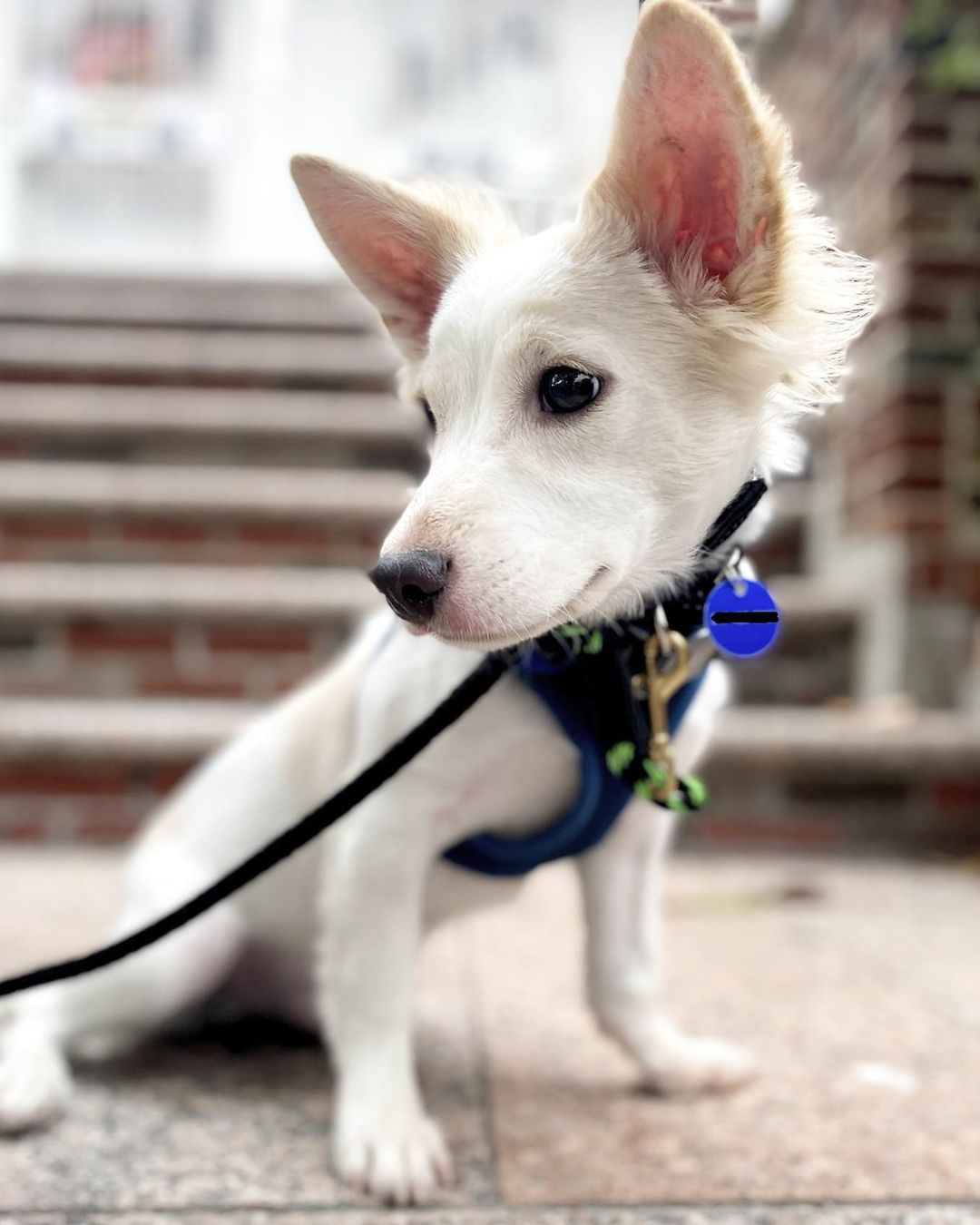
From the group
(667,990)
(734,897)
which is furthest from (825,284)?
(734,897)

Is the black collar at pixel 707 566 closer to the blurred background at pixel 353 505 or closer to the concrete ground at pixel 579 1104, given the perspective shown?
the blurred background at pixel 353 505

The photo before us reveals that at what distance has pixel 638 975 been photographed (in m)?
1.28

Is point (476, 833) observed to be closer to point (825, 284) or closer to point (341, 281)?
point (825, 284)

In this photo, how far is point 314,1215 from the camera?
0.99 meters

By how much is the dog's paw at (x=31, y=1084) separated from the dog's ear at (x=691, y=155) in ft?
3.13

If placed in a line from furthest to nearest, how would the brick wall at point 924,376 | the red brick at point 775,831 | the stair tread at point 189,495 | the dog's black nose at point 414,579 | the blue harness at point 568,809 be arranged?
the stair tread at point 189,495
the brick wall at point 924,376
the red brick at point 775,831
the blue harness at point 568,809
the dog's black nose at point 414,579

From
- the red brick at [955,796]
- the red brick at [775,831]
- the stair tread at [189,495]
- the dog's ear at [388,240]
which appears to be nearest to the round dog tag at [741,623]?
the dog's ear at [388,240]

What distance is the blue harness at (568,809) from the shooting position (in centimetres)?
104

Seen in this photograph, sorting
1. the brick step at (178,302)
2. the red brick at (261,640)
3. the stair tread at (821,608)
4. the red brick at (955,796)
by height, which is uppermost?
the brick step at (178,302)

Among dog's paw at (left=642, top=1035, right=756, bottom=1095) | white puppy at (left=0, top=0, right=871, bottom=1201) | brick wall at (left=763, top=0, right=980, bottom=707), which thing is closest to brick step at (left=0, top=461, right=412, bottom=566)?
brick wall at (left=763, top=0, right=980, bottom=707)

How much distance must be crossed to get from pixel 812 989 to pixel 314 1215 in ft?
2.81

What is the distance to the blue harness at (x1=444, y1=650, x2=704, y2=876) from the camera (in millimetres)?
1042

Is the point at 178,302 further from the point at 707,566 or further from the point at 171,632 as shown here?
the point at 707,566

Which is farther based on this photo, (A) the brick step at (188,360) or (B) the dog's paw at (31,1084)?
(A) the brick step at (188,360)
